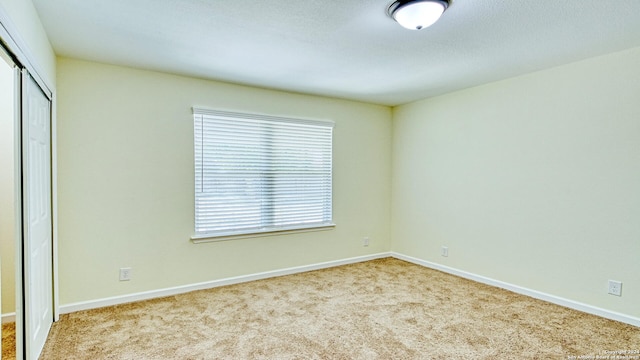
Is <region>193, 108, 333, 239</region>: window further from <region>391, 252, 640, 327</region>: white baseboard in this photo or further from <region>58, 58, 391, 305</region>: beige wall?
<region>391, 252, 640, 327</region>: white baseboard

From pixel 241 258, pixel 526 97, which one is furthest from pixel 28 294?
pixel 526 97

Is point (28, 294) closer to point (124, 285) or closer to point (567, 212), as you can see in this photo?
point (124, 285)

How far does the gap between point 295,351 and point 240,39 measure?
235 centimetres

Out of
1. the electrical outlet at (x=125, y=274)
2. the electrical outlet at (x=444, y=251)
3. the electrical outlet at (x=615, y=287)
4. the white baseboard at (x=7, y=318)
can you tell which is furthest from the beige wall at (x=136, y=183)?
the electrical outlet at (x=615, y=287)

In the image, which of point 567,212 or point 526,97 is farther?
point 526,97

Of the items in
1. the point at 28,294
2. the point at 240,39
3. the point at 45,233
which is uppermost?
the point at 240,39

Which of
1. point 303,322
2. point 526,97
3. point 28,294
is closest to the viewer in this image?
point 28,294

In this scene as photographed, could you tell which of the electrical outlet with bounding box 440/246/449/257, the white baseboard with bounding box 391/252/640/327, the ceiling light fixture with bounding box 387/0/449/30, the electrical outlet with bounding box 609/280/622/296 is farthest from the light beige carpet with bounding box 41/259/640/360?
the ceiling light fixture with bounding box 387/0/449/30

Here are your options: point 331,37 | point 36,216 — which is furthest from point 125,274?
point 331,37

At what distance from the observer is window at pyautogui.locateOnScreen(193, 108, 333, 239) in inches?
147

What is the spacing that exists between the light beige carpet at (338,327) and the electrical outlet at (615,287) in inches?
10.0

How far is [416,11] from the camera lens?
2.06 m

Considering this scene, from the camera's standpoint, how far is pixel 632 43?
8.91ft

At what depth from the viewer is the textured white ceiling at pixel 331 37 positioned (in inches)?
84.9
